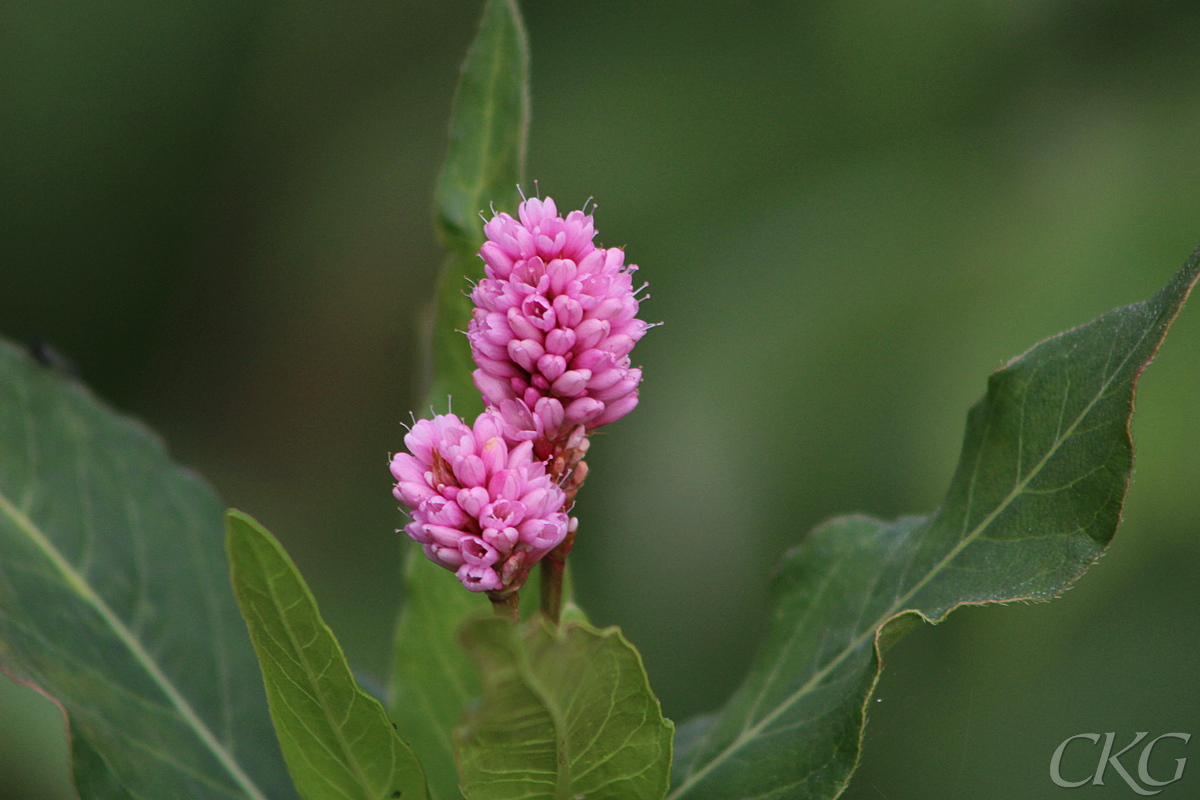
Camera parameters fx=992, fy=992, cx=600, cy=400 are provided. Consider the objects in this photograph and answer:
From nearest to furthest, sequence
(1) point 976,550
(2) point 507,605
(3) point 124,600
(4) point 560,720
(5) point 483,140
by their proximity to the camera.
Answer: (4) point 560,720 < (2) point 507,605 < (1) point 976,550 < (5) point 483,140 < (3) point 124,600

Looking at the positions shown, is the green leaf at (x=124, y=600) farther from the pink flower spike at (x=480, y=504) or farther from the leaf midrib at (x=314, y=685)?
the pink flower spike at (x=480, y=504)

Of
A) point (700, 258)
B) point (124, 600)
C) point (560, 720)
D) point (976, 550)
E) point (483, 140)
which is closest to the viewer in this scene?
point (560, 720)

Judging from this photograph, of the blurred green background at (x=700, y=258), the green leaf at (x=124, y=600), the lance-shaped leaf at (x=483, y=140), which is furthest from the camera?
the blurred green background at (x=700, y=258)

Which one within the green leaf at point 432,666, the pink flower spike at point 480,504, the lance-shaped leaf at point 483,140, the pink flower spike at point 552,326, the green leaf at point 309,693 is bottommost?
the green leaf at point 432,666

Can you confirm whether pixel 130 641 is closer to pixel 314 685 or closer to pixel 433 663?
pixel 433 663

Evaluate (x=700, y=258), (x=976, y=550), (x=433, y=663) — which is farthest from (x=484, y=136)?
(x=700, y=258)

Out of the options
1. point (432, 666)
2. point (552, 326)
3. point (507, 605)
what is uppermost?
point (552, 326)

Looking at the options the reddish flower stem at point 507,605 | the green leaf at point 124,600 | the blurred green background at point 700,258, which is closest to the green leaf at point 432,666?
the green leaf at point 124,600
